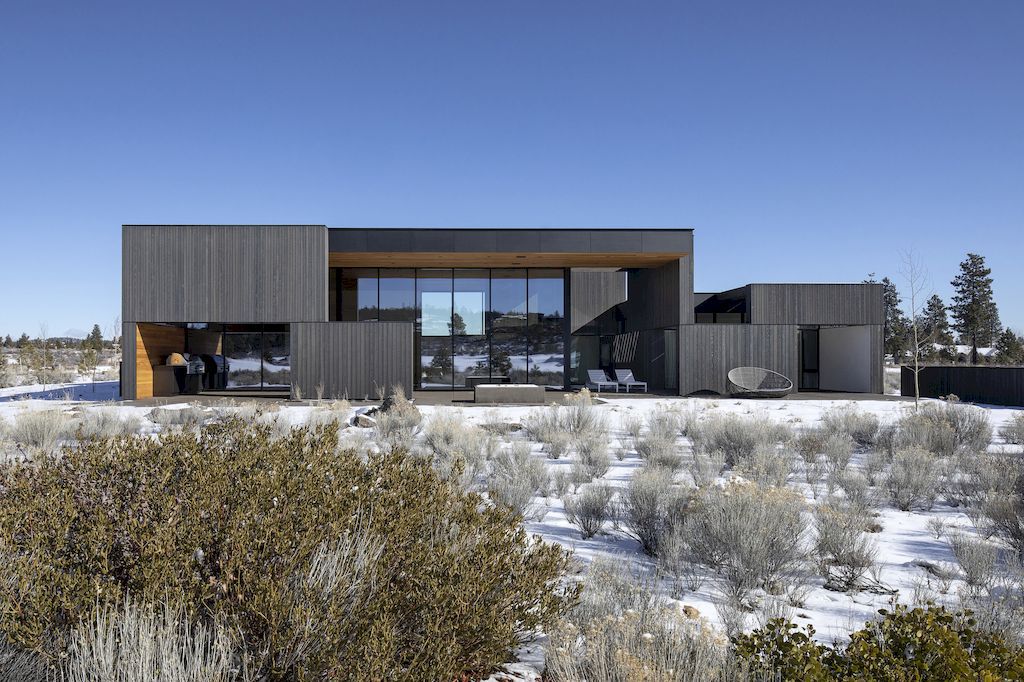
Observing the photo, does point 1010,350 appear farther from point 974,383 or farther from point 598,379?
point 598,379

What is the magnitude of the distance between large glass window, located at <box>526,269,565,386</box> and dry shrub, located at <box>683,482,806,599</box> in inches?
666

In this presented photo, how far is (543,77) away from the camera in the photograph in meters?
19.0

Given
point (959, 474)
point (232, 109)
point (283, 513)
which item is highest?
point (232, 109)

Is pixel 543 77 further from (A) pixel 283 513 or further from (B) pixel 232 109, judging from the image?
(A) pixel 283 513

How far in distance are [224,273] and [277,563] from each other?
16.6 m

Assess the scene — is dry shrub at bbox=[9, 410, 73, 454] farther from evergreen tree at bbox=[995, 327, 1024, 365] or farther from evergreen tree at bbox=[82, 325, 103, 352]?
evergreen tree at bbox=[995, 327, 1024, 365]

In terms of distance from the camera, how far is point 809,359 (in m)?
23.8

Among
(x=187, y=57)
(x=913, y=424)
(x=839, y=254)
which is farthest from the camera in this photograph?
(x=839, y=254)

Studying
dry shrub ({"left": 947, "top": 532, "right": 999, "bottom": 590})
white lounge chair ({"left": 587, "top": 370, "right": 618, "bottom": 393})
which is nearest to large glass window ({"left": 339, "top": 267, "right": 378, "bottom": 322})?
white lounge chair ({"left": 587, "top": 370, "right": 618, "bottom": 393})

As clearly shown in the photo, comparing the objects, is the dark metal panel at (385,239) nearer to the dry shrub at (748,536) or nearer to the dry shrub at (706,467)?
the dry shrub at (706,467)

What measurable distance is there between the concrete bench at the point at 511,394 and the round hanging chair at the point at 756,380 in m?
6.45

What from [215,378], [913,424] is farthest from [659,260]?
[215,378]

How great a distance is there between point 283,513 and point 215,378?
2085cm

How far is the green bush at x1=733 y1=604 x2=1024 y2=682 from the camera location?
180 cm
